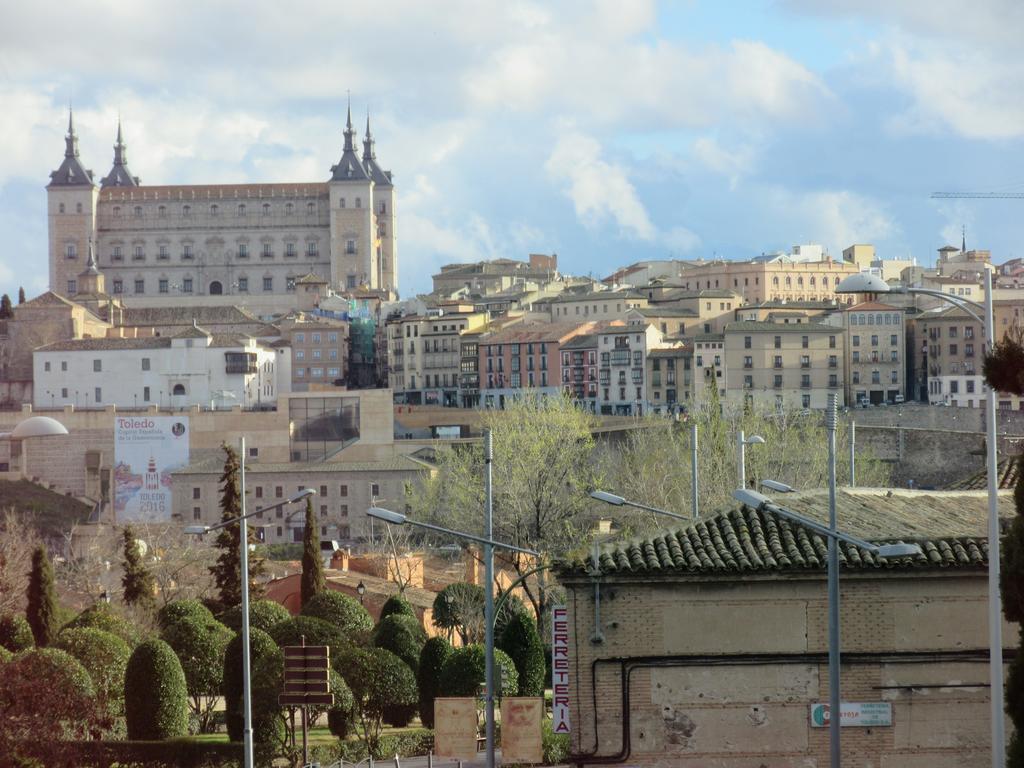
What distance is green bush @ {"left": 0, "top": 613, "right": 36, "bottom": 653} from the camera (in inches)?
1821

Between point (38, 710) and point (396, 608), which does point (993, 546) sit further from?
point (396, 608)

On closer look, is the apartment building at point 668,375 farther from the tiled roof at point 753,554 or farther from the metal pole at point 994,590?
the metal pole at point 994,590

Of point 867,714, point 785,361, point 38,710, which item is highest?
point 785,361

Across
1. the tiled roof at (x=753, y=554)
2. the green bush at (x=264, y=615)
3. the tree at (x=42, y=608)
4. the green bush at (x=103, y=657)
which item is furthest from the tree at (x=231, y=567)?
the tiled roof at (x=753, y=554)

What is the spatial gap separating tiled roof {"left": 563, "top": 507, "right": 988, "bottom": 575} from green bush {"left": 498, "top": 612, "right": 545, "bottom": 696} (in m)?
14.3

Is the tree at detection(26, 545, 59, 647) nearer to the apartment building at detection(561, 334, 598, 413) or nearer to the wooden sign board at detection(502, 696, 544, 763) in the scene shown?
the wooden sign board at detection(502, 696, 544, 763)

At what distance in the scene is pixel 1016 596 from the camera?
72.1ft

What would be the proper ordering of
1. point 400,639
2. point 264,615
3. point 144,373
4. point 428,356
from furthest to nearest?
point 428,356
point 144,373
point 264,615
point 400,639

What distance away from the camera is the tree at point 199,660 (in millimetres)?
43469

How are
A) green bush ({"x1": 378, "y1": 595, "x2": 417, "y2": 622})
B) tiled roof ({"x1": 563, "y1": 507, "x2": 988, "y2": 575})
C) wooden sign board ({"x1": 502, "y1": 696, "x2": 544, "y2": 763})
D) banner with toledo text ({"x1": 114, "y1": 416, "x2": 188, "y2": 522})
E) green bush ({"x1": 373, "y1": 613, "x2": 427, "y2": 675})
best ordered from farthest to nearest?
banner with toledo text ({"x1": 114, "y1": 416, "x2": 188, "y2": 522}), green bush ({"x1": 378, "y1": 595, "x2": 417, "y2": 622}), green bush ({"x1": 373, "y1": 613, "x2": 427, "y2": 675}), wooden sign board ({"x1": 502, "y1": 696, "x2": 544, "y2": 763}), tiled roof ({"x1": 563, "y1": 507, "x2": 988, "y2": 575})

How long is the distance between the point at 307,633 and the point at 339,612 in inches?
211

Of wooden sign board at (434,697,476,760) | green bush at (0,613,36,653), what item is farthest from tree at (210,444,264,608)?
wooden sign board at (434,697,476,760)

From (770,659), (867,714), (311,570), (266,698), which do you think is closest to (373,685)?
(266,698)

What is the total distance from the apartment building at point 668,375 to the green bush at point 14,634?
80424 mm
